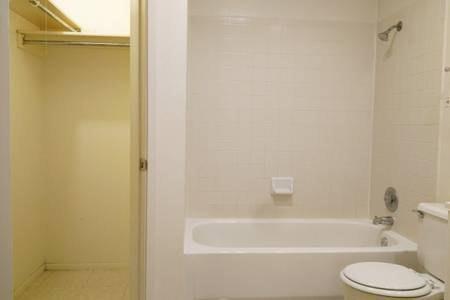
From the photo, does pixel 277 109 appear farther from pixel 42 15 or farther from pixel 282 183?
pixel 42 15

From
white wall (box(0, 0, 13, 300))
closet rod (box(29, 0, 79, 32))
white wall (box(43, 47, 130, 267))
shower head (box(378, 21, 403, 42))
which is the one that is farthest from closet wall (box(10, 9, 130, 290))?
white wall (box(0, 0, 13, 300))

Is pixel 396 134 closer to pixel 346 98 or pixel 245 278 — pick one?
pixel 346 98

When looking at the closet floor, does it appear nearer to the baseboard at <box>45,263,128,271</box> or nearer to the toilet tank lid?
the baseboard at <box>45,263,128,271</box>

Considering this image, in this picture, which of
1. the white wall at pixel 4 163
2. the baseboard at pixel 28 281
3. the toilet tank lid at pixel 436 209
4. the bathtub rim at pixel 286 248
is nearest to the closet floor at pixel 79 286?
the baseboard at pixel 28 281

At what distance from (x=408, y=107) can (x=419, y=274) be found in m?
1.14

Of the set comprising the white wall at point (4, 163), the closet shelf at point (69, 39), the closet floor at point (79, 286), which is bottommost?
→ the closet floor at point (79, 286)

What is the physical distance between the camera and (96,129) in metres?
3.22

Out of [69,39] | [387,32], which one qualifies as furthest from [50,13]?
[387,32]

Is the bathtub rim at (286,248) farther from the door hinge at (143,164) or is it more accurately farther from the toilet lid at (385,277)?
the door hinge at (143,164)

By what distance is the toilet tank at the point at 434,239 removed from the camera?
1918 mm

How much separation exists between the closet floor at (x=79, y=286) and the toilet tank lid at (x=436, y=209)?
219 cm

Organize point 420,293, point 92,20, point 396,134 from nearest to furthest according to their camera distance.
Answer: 1. point 420,293
2. point 396,134
3. point 92,20

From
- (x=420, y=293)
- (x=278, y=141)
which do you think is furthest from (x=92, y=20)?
(x=420, y=293)

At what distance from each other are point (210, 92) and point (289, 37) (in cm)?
78
